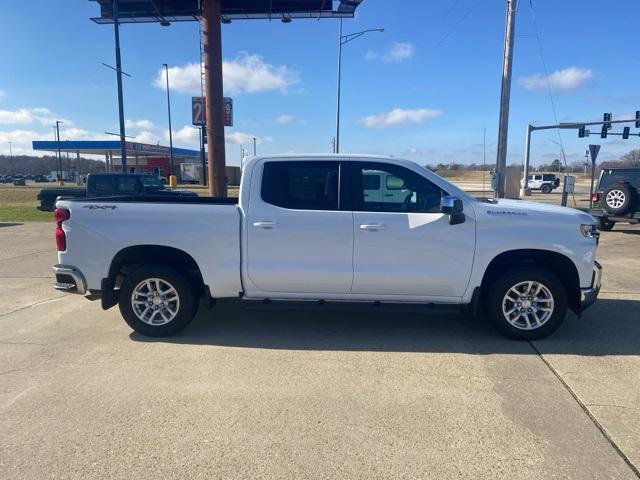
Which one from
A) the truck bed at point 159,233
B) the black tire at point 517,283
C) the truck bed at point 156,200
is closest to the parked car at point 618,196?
the black tire at point 517,283

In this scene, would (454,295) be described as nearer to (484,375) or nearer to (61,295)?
(484,375)

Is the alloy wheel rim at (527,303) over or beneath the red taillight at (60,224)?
beneath

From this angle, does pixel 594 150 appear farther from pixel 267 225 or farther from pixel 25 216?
pixel 25 216

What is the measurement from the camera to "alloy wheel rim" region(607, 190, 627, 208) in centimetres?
1266

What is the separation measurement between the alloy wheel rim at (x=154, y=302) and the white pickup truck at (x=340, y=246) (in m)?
0.01

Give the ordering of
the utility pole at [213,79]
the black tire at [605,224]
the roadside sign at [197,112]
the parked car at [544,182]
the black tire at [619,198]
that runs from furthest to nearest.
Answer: the parked car at [544,182] < the roadside sign at [197,112] < the utility pole at [213,79] < the black tire at [605,224] < the black tire at [619,198]

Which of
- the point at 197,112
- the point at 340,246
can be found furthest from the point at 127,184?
the point at 340,246

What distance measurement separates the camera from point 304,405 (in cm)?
338

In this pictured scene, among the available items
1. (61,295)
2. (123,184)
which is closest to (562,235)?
(61,295)

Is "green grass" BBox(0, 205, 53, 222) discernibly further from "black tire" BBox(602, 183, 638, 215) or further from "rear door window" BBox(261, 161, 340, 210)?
"black tire" BBox(602, 183, 638, 215)

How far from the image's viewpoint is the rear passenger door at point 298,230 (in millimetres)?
4504

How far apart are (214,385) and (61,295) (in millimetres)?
4067

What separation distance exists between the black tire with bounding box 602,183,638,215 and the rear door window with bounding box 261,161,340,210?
1174 centimetres

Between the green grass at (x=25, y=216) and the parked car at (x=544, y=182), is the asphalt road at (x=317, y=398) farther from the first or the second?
the parked car at (x=544, y=182)
